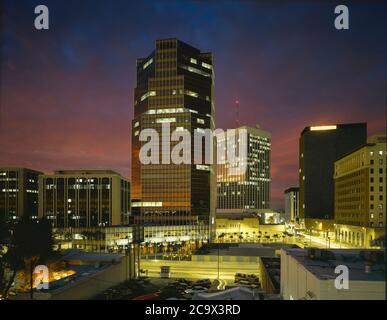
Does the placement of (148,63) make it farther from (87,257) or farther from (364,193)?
(87,257)

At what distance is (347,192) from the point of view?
2090 inches

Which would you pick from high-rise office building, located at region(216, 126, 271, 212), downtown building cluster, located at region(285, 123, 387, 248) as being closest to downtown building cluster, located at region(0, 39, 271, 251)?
downtown building cluster, located at region(285, 123, 387, 248)

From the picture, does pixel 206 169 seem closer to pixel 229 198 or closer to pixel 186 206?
pixel 186 206

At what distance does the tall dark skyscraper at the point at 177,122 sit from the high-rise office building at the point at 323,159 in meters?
33.6

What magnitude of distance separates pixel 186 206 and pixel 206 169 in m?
8.46

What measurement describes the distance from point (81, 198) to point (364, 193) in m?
52.6

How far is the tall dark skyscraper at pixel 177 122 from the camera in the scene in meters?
63.4

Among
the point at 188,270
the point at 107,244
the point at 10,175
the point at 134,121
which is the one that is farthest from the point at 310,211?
the point at 10,175

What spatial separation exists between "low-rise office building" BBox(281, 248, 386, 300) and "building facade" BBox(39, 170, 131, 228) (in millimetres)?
59326

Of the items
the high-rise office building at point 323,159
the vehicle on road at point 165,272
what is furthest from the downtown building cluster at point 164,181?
the high-rise office building at point 323,159

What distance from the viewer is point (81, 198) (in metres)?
67.5

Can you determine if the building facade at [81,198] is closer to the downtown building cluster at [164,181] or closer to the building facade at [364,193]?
the downtown building cluster at [164,181]

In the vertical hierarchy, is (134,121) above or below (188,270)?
above
